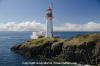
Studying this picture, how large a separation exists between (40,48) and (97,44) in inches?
770

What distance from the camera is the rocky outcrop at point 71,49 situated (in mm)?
39375

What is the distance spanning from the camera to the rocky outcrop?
39.4 m

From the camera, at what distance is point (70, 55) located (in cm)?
4253

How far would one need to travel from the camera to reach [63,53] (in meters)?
44.4

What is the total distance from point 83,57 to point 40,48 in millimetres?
15855

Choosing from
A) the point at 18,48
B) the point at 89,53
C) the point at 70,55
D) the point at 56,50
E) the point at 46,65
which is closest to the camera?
the point at 46,65

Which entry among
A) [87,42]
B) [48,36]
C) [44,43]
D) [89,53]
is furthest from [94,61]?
[48,36]

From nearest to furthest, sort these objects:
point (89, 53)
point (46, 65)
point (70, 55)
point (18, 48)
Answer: point (46, 65) → point (89, 53) → point (70, 55) → point (18, 48)

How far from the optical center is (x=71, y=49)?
42500 mm

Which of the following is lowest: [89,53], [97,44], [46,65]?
[46,65]

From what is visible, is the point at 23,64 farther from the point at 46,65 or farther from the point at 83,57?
the point at 83,57

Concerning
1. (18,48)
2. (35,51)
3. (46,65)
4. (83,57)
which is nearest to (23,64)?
(46,65)

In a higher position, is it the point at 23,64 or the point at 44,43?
the point at 44,43

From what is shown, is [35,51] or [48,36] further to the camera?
[48,36]
